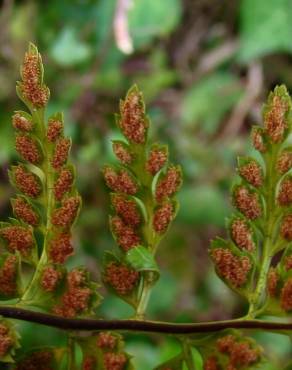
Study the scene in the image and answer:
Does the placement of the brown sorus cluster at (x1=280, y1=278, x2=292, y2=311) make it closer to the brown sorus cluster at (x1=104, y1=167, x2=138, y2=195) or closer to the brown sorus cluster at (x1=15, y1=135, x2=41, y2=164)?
the brown sorus cluster at (x1=104, y1=167, x2=138, y2=195)

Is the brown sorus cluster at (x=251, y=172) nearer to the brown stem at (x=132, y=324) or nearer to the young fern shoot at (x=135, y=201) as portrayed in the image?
the young fern shoot at (x=135, y=201)

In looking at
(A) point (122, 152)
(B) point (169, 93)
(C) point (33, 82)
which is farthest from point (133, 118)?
(B) point (169, 93)

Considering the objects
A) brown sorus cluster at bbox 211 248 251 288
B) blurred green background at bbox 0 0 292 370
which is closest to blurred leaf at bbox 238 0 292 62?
blurred green background at bbox 0 0 292 370

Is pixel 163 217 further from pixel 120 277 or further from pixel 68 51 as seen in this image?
pixel 68 51

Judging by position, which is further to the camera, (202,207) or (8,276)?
(202,207)

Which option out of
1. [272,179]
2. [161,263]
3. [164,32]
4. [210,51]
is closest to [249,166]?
[272,179]

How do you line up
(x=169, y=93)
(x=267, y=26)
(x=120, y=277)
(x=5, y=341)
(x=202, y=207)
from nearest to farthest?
(x=5, y=341)
(x=120, y=277)
(x=202, y=207)
(x=267, y=26)
(x=169, y=93)

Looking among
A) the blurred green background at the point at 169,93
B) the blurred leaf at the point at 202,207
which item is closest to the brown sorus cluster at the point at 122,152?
the blurred green background at the point at 169,93

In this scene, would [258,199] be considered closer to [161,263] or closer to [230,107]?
[161,263]
